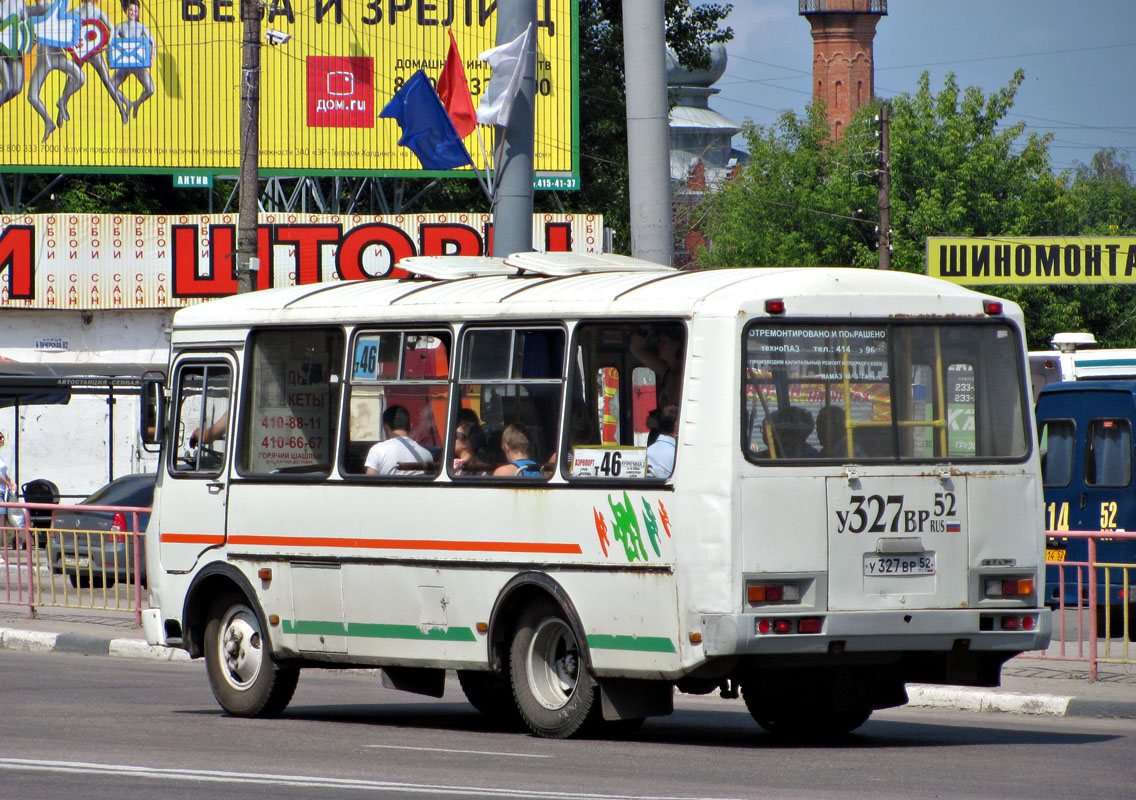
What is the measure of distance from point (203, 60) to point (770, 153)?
32.5 m

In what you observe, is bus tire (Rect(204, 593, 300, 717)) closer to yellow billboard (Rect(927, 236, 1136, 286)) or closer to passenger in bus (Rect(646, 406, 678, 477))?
passenger in bus (Rect(646, 406, 678, 477))

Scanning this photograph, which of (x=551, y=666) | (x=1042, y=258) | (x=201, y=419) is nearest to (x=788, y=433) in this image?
(x=551, y=666)

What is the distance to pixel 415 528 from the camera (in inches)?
405

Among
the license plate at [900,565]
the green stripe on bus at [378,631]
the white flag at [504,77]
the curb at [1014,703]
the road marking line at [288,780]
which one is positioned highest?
the white flag at [504,77]

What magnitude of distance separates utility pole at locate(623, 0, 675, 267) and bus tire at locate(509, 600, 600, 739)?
480 cm

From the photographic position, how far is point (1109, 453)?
1806 cm

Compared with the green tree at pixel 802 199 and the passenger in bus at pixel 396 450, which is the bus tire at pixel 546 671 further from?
the green tree at pixel 802 199

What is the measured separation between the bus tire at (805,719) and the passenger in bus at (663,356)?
1905mm

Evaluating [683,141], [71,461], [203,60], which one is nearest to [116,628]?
[71,461]

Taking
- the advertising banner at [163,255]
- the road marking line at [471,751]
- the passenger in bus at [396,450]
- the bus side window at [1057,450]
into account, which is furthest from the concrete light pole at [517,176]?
the advertising banner at [163,255]

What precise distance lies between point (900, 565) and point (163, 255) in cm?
2825

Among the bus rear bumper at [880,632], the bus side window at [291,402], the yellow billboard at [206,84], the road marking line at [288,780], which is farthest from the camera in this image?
the yellow billboard at [206,84]

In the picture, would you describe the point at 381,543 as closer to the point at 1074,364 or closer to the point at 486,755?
the point at 486,755

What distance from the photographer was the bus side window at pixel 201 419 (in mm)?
11555
